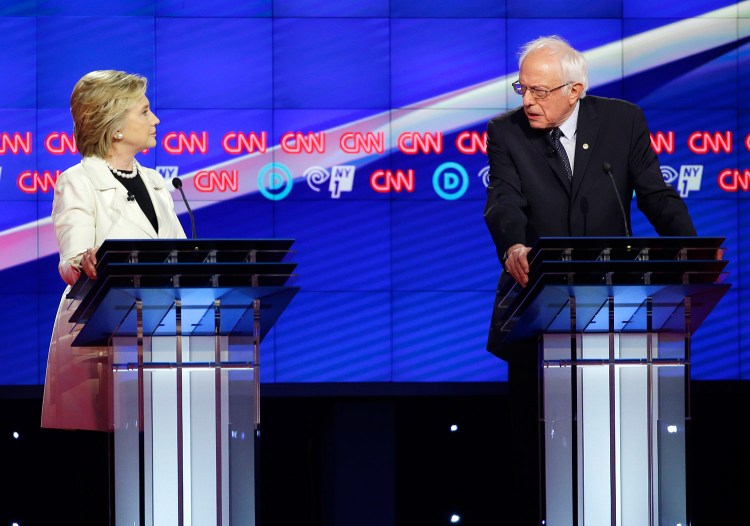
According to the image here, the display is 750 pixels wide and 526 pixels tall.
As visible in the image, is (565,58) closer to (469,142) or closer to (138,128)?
(138,128)

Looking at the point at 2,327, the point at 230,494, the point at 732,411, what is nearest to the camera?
the point at 230,494

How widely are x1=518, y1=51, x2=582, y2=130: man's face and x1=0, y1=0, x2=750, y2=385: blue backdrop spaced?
13.2 ft

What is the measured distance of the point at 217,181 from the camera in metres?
7.44

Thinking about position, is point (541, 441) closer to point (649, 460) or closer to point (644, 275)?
point (649, 460)

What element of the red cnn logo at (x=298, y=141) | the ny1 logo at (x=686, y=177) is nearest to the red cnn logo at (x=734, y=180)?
the ny1 logo at (x=686, y=177)

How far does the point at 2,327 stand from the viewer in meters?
7.43

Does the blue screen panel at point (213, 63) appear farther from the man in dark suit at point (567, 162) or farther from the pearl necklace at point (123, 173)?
the man in dark suit at point (567, 162)

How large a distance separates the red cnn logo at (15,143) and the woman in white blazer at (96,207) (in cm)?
397

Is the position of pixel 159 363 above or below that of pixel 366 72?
below

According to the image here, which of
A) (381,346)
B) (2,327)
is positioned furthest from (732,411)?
(2,327)

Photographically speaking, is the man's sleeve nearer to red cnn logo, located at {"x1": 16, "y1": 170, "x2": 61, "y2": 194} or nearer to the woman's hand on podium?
the woman's hand on podium

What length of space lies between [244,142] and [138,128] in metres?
3.91

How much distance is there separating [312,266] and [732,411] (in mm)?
4141

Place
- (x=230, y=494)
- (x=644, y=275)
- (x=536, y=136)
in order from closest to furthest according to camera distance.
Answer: (x=644, y=275), (x=230, y=494), (x=536, y=136)
